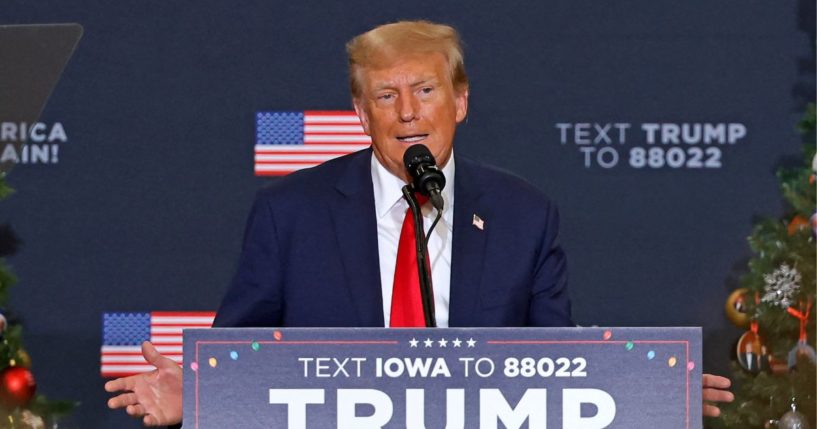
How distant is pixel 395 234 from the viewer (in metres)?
2.67

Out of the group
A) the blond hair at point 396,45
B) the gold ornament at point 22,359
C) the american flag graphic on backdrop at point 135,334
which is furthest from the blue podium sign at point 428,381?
the american flag graphic on backdrop at point 135,334

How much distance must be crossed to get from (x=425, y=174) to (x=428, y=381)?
1.32 feet

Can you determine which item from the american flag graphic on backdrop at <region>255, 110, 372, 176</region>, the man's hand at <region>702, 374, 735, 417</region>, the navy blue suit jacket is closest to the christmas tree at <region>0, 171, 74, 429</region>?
the american flag graphic on backdrop at <region>255, 110, 372, 176</region>

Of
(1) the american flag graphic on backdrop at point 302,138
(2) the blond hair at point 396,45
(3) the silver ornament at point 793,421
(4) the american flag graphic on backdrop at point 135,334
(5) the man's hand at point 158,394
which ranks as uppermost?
(1) the american flag graphic on backdrop at point 302,138

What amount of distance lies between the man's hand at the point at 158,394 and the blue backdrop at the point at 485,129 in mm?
3082

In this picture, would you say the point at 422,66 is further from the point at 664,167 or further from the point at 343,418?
the point at 664,167

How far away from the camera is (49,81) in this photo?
2705 mm

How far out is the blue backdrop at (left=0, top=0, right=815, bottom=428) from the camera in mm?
5137

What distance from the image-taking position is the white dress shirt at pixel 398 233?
2.58m

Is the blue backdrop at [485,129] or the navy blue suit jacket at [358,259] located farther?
the blue backdrop at [485,129]

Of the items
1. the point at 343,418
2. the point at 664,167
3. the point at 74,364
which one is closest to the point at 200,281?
the point at 74,364

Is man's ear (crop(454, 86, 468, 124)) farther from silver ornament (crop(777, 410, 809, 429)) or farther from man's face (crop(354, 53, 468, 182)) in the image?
silver ornament (crop(777, 410, 809, 429))

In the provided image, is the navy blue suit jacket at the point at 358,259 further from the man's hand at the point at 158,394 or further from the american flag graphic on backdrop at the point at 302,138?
the american flag graphic on backdrop at the point at 302,138

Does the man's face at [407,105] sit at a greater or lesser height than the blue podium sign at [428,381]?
greater
